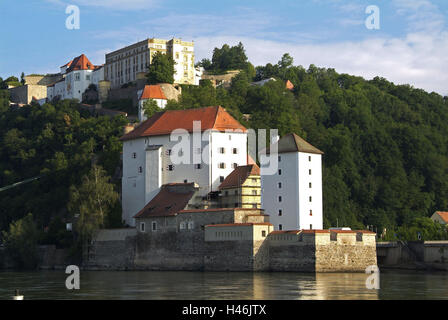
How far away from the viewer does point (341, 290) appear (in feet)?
147

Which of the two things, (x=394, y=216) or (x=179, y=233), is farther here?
(x=394, y=216)

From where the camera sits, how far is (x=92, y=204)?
7306 centimetres

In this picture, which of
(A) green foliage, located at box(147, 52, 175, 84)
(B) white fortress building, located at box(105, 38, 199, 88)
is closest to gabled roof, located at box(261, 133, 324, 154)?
(A) green foliage, located at box(147, 52, 175, 84)

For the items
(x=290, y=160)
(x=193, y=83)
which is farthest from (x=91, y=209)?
(x=193, y=83)

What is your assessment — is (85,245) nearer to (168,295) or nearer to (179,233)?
(179,233)

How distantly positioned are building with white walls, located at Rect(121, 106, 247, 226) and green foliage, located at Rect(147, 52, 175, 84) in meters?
25.8

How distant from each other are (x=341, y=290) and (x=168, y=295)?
962cm

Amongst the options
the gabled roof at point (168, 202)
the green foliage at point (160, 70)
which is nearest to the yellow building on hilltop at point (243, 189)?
the gabled roof at point (168, 202)

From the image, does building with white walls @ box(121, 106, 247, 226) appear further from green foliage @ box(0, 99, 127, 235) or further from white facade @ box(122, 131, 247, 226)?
green foliage @ box(0, 99, 127, 235)

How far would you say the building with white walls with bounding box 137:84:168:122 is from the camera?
97.5 metres

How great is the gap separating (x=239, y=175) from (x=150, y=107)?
28296mm

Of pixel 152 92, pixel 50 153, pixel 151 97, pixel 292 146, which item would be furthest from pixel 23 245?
pixel 152 92

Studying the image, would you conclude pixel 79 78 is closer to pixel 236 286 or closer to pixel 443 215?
pixel 443 215

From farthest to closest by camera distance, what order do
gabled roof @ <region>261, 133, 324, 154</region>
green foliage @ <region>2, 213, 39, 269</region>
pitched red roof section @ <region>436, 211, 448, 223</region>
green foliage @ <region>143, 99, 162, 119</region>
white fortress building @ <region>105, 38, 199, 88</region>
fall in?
white fortress building @ <region>105, 38, 199, 88</region> < green foliage @ <region>143, 99, 162, 119</region> < pitched red roof section @ <region>436, 211, 448, 223</region> < green foliage @ <region>2, 213, 39, 269</region> < gabled roof @ <region>261, 133, 324, 154</region>
